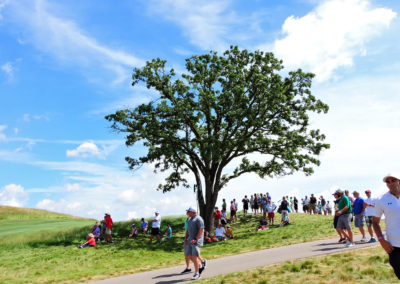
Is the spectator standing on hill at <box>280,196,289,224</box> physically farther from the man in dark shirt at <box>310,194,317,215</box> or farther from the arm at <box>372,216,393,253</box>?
the arm at <box>372,216,393,253</box>

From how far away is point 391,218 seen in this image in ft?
17.0

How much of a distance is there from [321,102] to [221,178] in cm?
959

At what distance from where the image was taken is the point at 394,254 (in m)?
5.12

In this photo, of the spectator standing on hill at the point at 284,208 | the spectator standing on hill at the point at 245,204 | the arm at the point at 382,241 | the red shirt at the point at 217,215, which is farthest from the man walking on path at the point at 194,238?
the spectator standing on hill at the point at 245,204

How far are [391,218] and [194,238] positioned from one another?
20.3ft

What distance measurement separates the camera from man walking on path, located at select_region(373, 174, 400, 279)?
510 cm

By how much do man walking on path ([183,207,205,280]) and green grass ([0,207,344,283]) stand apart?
3244 millimetres

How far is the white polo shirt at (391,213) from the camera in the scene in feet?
16.8

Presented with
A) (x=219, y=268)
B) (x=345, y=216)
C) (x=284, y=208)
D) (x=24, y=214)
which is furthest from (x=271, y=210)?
(x=24, y=214)

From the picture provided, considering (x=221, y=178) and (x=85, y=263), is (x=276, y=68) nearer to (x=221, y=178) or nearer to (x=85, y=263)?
(x=221, y=178)

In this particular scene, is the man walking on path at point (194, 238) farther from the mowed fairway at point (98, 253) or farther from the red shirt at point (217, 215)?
the red shirt at point (217, 215)

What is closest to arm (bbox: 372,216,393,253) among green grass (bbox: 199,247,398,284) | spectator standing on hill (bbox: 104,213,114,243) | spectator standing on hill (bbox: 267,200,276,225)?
green grass (bbox: 199,247,398,284)

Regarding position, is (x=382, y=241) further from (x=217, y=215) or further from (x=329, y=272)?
(x=217, y=215)

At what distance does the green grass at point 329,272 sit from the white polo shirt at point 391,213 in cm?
255
